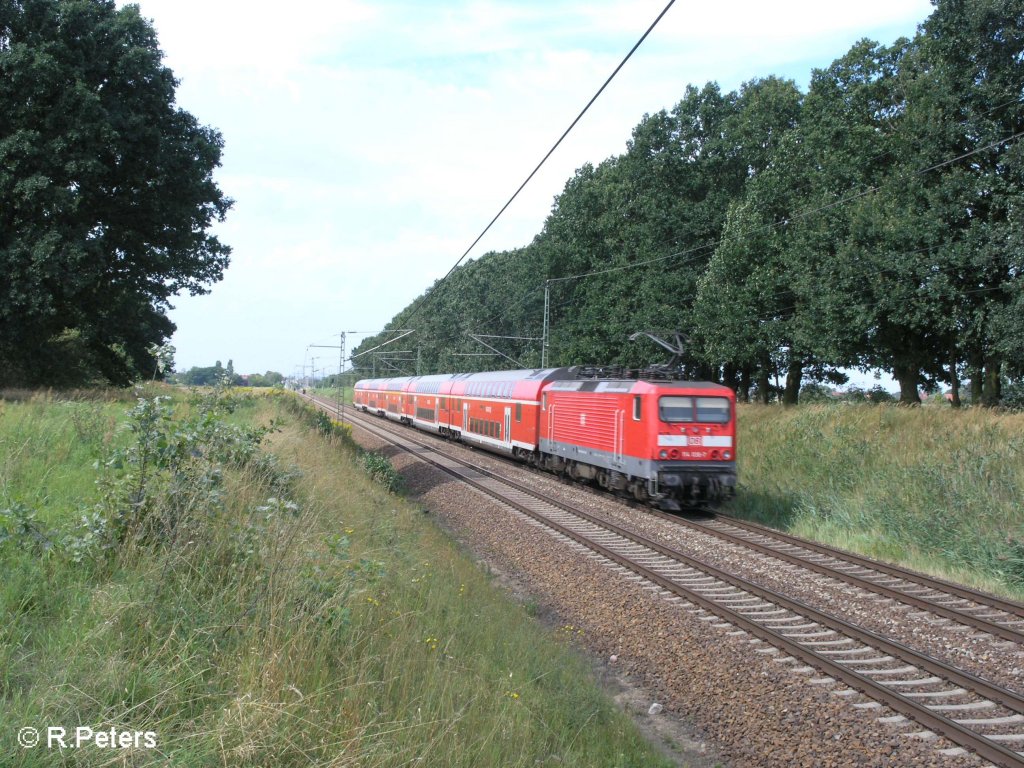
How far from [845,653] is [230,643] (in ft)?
19.9

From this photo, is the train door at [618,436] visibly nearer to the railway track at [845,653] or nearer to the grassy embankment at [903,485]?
the grassy embankment at [903,485]

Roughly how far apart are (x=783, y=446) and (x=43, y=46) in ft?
72.2

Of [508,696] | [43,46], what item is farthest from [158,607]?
[43,46]

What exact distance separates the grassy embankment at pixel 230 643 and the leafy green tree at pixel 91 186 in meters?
15.2

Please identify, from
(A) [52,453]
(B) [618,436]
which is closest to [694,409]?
(B) [618,436]

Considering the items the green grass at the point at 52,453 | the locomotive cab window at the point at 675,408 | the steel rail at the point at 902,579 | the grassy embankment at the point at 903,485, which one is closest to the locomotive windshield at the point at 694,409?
the locomotive cab window at the point at 675,408

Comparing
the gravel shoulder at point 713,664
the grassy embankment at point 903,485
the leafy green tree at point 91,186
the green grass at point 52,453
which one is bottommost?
the gravel shoulder at point 713,664

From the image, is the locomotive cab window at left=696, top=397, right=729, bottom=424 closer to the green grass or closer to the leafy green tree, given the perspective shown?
the green grass

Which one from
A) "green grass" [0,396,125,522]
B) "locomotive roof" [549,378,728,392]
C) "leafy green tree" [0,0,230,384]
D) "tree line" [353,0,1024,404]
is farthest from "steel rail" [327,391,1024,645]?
"leafy green tree" [0,0,230,384]

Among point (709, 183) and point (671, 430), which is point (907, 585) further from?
point (709, 183)

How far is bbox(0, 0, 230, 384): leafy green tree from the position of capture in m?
19.5

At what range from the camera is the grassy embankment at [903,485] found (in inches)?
456

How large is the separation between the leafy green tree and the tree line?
9.76 m

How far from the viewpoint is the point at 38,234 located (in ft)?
65.2
